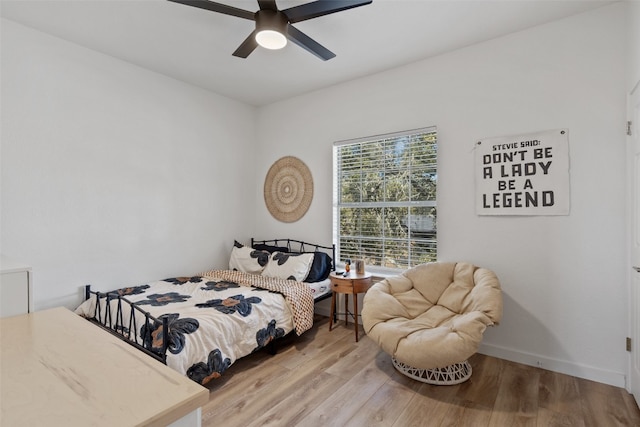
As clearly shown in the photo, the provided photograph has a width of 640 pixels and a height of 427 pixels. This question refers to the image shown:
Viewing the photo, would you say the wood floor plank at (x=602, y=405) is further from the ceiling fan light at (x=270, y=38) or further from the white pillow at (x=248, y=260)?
the ceiling fan light at (x=270, y=38)

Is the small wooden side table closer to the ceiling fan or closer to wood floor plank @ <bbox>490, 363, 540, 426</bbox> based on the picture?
wood floor plank @ <bbox>490, 363, 540, 426</bbox>

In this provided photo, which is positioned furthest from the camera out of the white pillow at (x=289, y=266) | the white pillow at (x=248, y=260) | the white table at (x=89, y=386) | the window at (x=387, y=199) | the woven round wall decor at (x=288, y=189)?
the woven round wall decor at (x=288, y=189)

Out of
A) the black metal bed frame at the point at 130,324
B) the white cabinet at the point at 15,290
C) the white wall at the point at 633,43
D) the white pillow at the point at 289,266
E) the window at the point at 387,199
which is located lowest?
the black metal bed frame at the point at 130,324

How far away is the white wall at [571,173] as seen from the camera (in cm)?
232

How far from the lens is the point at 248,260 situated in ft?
12.4

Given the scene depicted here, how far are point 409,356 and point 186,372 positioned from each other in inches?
57.9

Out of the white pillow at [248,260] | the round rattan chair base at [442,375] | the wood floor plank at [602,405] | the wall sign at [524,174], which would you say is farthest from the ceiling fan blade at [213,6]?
the wood floor plank at [602,405]

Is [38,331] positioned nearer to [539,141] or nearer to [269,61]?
[269,61]

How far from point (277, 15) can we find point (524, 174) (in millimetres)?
2281

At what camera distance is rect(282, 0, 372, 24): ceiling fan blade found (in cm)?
190

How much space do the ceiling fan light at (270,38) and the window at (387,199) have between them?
60.3 inches

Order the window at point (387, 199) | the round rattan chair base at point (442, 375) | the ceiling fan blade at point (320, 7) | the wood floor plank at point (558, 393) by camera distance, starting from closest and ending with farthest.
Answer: the ceiling fan blade at point (320, 7), the wood floor plank at point (558, 393), the round rattan chair base at point (442, 375), the window at point (387, 199)

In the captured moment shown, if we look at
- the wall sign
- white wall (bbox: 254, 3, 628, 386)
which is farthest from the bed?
the wall sign

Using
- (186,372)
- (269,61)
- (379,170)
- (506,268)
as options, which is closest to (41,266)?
(186,372)
